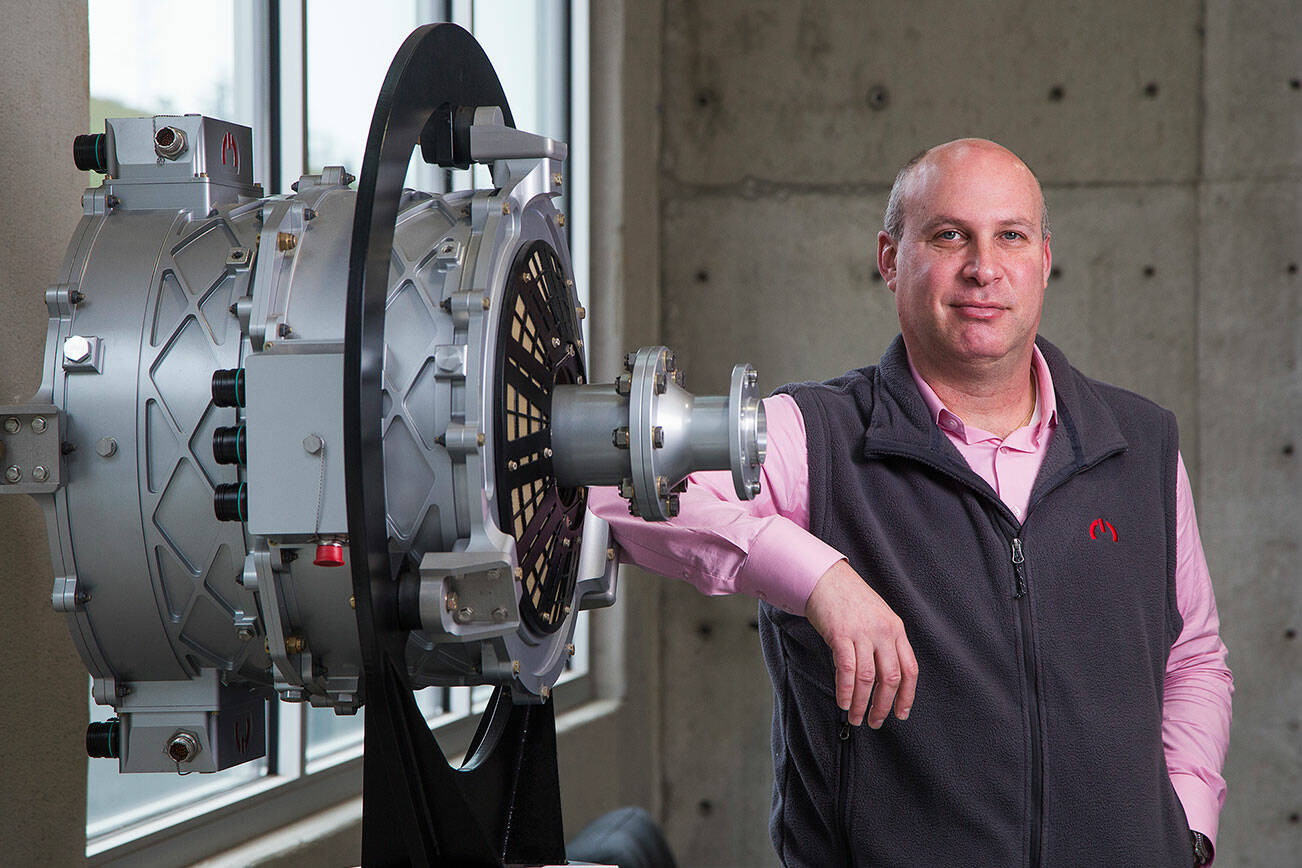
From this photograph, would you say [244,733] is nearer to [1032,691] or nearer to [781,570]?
[781,570]

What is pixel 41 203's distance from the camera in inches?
46.6

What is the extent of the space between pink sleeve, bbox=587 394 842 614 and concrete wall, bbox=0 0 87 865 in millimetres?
582

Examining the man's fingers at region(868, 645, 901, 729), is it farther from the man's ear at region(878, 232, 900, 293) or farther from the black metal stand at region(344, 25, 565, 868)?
the man's ear at region(878, 232, 900, 293)

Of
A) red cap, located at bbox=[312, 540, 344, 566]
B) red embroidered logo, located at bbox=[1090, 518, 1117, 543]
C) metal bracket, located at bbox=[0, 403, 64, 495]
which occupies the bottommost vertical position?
red embroidered logo, located at bbox=[1090, 518, 1117, 543]

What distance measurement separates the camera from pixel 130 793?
1.67 meters

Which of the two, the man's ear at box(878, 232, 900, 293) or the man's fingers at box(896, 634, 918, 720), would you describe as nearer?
the man's fingers at box(896, 634, 918, 720)

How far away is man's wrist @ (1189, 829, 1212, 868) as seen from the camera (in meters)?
1.39

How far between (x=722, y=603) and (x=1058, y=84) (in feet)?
6.23

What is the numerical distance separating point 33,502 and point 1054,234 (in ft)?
9.89

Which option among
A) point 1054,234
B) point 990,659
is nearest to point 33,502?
point 990,659

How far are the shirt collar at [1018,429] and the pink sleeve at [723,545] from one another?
298 millimetres

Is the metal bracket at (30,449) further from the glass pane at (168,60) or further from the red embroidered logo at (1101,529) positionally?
the red embroidered logo at (1101,529)

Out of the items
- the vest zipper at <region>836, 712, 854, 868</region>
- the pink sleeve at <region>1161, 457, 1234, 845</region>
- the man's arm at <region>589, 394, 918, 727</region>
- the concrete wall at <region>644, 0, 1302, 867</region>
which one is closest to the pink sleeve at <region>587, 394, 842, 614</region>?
the man's arm at <region>589, 394, 918, 727</region>

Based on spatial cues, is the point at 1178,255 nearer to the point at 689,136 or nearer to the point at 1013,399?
the point at 689,136
